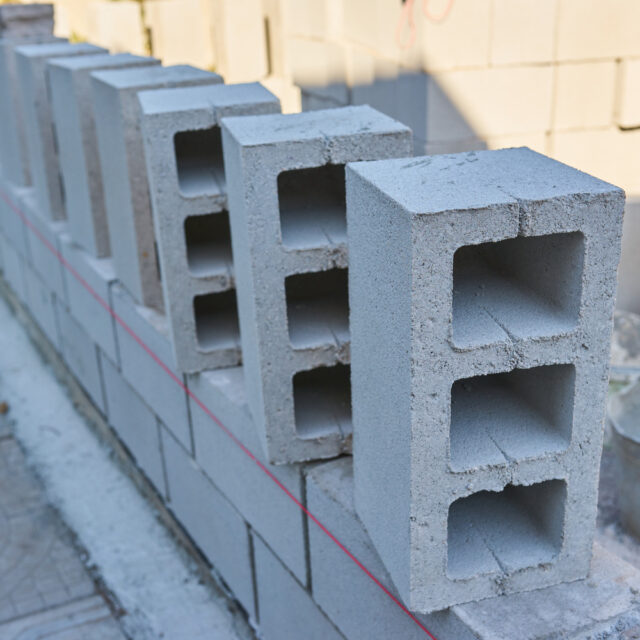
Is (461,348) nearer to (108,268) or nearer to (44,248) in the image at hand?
(108,268)

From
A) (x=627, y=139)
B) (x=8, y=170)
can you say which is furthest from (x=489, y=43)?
(x=8, y=170)

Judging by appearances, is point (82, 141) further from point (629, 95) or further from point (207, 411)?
point (629, 95)

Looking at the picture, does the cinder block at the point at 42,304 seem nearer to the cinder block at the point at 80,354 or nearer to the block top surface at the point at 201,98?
the cinder block at the point at 80,354

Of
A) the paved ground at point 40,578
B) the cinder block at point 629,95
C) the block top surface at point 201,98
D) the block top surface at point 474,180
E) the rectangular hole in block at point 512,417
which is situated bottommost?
the paved ground at point 40,578

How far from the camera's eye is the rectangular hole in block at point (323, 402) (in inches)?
121

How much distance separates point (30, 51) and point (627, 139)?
4.06 metres

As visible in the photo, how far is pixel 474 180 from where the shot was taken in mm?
2104

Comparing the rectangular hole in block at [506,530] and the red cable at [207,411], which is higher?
the rectangular hole in block at [506,530]

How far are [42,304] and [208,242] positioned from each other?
3477mm

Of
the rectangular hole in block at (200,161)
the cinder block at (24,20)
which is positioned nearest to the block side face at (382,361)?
the rectangular hole in block at (200,161)

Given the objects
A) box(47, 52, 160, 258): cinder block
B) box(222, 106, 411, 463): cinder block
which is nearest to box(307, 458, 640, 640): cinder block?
box(222, 106, 411, 463): cinder block

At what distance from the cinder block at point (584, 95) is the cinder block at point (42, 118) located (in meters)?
3.14

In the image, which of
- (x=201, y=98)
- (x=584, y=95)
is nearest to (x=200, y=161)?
(x=201, y=98)

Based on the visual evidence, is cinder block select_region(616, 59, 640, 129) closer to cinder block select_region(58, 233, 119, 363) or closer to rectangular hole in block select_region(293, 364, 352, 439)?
rectangular hole in block select_region(293, 364, 352, 439)
